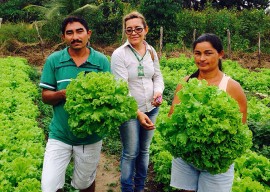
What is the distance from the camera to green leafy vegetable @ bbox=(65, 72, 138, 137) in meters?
3.44

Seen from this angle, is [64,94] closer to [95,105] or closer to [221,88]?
[95,105]

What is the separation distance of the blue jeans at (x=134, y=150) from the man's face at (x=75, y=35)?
3.70 feet

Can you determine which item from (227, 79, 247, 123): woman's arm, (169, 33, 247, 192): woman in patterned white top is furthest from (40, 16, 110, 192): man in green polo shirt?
(227, 79, 247, 123): woman's arm

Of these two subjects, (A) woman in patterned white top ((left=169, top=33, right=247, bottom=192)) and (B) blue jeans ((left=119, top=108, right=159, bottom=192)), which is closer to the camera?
(A) woman in patterned white top ((left=169, top=33, right=247, bottom=192))

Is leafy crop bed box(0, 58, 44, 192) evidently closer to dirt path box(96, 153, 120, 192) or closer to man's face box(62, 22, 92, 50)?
dirt path box(96, 153, 120, 192)

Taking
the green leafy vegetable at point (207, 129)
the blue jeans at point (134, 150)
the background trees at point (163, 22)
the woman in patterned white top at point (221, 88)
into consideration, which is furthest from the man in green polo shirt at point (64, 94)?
the background trees at point (163, 22)

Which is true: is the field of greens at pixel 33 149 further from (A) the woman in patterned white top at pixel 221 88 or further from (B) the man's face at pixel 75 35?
(B) the man's face at pixel 75 35

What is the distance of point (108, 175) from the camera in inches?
262

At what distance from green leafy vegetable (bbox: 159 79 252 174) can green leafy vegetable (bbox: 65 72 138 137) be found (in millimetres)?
563

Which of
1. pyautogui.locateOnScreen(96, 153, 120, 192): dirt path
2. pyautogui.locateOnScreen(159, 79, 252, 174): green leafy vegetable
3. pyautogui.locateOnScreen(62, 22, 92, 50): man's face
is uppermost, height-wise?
pyautogui.locateOnScreen(62, 22, 92, 50): man's face

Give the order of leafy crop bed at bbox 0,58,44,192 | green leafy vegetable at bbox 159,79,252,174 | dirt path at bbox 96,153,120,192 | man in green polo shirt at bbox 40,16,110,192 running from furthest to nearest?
dirt path at bbox 96,153,120,192, leafy crop bed at bbox 0,58,44,192, man in green polo shirt at bbox 40,16,110,192, green leafy vegetable at bbox 159,79,252,174

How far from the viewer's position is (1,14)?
31.6m

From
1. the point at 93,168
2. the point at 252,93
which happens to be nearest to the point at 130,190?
the point at 93,168

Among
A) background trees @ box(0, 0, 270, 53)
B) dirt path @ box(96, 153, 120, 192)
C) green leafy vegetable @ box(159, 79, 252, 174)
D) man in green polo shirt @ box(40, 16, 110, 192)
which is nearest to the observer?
green leafy vegetable @ box(159, 79, 252, 174)
